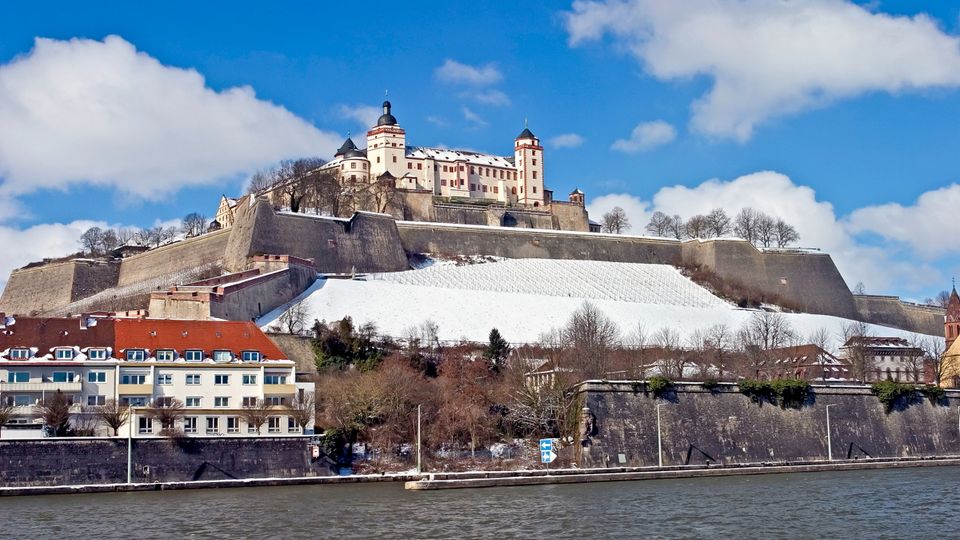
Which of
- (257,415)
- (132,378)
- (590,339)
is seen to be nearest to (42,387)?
(132,378)

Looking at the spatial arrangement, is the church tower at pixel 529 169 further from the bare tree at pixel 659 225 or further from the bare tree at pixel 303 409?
the bare tree at pixel 303 409

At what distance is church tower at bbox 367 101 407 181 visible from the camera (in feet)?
317

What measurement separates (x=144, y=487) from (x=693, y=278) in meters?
54.4

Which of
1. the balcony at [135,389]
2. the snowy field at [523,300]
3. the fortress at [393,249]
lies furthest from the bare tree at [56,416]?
the snowy field at [523,300]

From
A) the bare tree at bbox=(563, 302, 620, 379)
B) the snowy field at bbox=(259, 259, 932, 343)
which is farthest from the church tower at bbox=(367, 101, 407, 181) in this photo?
the bare tree at bbox=(563, 302, 620, 379)

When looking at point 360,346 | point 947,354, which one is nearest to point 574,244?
point 947,354

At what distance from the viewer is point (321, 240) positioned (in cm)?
7462

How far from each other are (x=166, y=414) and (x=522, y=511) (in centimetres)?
1500

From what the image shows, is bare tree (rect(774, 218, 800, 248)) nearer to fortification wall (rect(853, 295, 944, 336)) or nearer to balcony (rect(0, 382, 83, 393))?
fortification wall (rect(853, 295, 944, 336))

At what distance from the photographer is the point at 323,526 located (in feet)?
89.2

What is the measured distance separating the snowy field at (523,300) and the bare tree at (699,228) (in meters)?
15.2

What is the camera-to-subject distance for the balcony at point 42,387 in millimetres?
40156

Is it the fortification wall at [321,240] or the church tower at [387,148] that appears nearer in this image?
the fortification wall at [321,240]

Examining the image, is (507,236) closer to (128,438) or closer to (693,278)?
(693,278)
